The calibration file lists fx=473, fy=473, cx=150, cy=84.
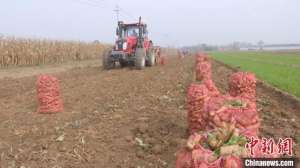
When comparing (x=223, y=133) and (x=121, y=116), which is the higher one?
(x=223, y=133)

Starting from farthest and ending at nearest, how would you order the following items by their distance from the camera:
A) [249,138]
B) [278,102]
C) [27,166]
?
1. [278,102]
2. [27,166]
3. [249,138]

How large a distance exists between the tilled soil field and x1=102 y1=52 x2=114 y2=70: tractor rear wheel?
758 cm

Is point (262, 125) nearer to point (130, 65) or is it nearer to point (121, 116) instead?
point (121, 116)

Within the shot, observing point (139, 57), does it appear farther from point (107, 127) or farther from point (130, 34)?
point (107, 127)

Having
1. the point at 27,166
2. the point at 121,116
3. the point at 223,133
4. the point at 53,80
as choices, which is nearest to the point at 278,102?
the point at 121,116

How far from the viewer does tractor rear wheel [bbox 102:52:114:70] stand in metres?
20.5

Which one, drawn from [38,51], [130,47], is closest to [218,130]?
[130,47]

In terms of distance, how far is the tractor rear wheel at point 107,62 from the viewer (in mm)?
20544

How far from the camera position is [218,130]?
3500 millimetres

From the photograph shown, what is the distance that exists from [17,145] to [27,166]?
1.15 metres

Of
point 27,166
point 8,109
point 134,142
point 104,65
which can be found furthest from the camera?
point 104,65

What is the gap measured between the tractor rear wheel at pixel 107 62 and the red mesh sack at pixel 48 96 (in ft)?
35.2

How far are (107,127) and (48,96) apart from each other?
224 centimetres

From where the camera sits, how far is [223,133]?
3.44m
